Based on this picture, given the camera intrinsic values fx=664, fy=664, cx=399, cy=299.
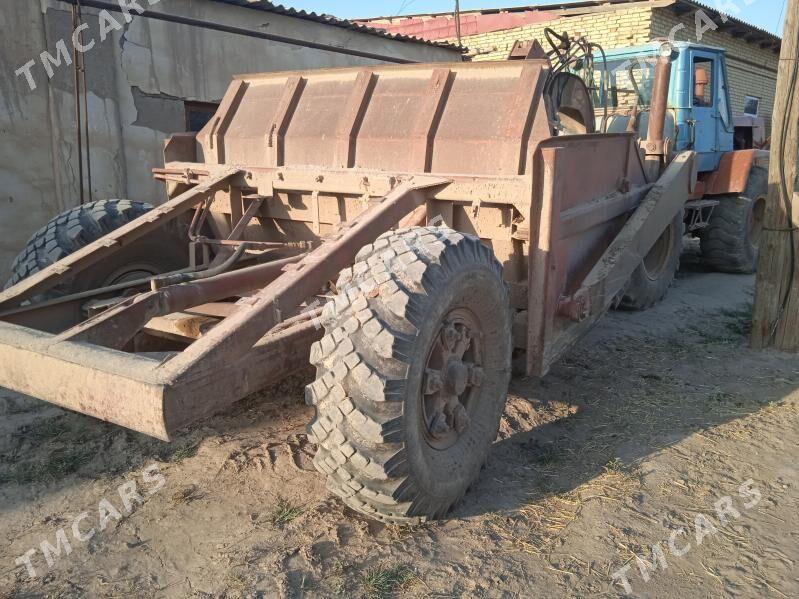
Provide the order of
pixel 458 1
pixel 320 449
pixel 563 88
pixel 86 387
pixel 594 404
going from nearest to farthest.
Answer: pixel 86 387, pixel 320 449, pixel 594 404, pixel 563 88, pixel 458 1

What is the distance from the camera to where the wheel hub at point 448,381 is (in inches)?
117

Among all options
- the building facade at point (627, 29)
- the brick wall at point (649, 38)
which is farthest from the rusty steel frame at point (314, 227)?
the building facade at point (627, 29)

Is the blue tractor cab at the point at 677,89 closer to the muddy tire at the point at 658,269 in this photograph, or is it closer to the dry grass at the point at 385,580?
the muddy tire at the point at 658,269

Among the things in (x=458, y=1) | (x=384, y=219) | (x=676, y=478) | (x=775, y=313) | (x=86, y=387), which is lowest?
(x=676, y=478)

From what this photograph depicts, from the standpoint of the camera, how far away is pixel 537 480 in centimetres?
349

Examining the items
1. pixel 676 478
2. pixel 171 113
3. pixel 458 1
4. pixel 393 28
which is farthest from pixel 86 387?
pixel 393 28

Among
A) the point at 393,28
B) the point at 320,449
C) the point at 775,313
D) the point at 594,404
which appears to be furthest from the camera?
the point at 393,28

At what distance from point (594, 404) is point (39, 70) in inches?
263

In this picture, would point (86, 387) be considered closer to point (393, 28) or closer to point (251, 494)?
point (251, 494)

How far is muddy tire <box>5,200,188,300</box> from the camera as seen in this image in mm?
4168

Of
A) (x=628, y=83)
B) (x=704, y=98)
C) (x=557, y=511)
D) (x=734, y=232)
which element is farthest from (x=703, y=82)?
(x=557, y=511)

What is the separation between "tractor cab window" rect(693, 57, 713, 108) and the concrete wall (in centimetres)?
569

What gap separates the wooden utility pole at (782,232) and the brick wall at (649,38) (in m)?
6.98

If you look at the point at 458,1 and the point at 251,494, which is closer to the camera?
the point at 251,494
